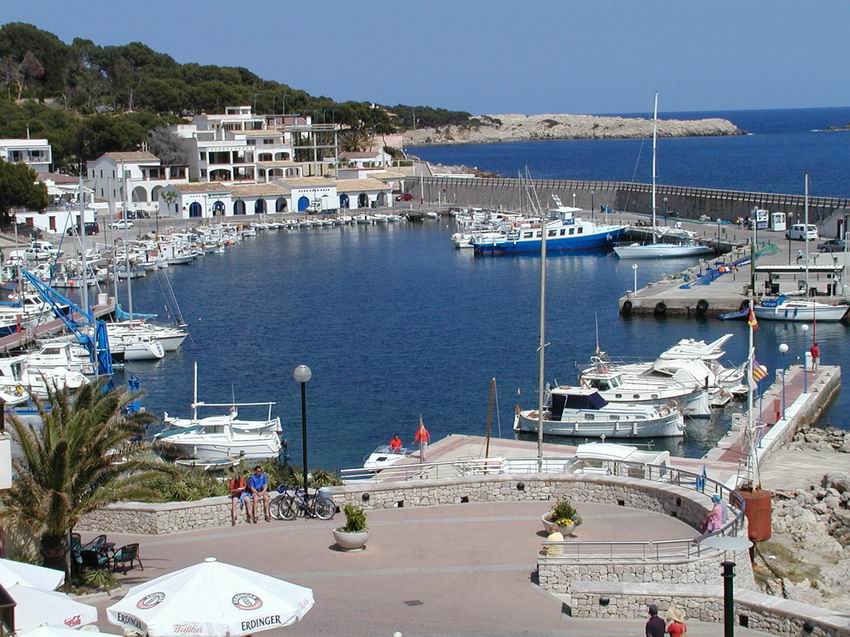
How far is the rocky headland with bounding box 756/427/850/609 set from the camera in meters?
18.2

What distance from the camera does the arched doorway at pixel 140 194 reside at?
10489cm

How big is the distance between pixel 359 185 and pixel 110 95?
2203 inches

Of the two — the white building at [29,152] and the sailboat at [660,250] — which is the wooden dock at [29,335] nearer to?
the sailboat at [660,250]

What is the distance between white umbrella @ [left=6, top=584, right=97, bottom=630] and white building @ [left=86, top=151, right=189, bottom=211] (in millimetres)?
92044

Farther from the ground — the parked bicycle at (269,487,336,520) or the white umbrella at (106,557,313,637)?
the white umbrella at (106,557,313,637)

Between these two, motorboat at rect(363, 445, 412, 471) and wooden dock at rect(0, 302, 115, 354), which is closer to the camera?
motorboat at rect(363, 445, 412, 471)

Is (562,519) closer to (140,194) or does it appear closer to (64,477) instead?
(64,477)

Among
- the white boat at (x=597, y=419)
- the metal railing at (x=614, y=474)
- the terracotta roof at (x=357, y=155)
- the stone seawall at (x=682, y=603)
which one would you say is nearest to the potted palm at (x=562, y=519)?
the metal railing at (x=614, y=474)

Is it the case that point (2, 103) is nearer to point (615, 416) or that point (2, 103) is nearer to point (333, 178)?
point (333, 178)

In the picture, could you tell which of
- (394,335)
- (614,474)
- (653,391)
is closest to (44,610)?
(614,474)

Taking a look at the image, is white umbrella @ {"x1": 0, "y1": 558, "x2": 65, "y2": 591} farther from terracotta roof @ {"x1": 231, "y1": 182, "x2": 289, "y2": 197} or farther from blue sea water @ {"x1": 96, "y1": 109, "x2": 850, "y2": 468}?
terracotta roof @ {"x1": 231, "y1": 182, "x2": 289, "y2": 197}

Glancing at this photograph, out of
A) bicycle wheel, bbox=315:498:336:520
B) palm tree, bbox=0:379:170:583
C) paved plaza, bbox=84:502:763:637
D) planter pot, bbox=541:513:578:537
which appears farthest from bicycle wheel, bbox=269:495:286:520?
planter pot, bbox=541:513:578:537

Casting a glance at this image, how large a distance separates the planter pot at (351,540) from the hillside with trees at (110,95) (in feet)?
333

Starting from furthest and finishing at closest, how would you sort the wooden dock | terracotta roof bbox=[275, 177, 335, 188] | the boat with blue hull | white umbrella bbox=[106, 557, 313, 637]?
1. terracotta roof bbox=[275, 177, 335, 188]
2. the boat with blue hull
3. the wooden dock
4. white umbrella bbox=[106, 557, 313, 637]
